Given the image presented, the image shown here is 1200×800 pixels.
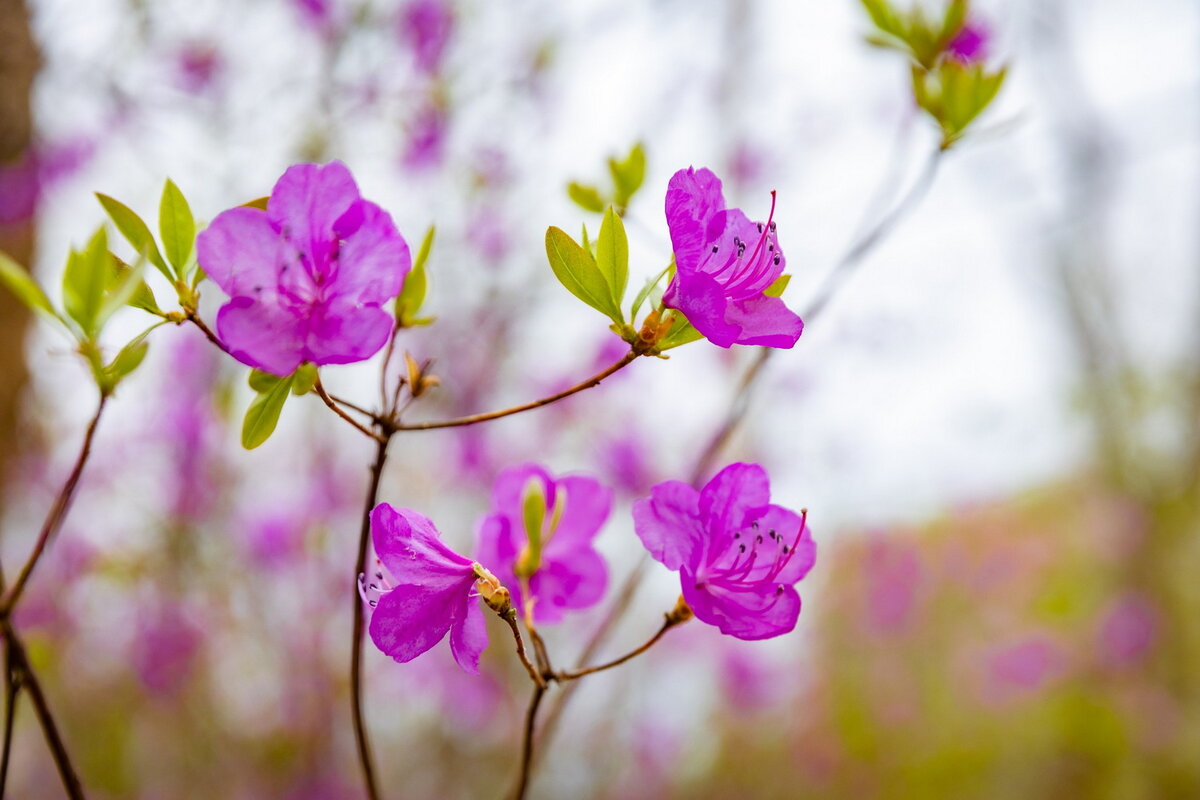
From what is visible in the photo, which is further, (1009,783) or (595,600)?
(1009,783)

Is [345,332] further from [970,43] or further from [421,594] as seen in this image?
[970,43]

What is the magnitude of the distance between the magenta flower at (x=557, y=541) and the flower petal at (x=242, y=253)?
10.3 inches

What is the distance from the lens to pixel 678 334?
22.0 inches

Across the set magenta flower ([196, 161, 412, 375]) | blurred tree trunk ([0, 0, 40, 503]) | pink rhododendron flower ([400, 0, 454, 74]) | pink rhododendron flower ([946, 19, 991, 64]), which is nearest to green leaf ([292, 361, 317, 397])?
magenta flower ([196, 161, 412, 375])

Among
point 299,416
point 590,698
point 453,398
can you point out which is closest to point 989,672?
point 590,698

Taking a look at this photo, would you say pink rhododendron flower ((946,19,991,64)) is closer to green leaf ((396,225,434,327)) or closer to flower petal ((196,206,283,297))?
green leaf ((396,225,434,327))

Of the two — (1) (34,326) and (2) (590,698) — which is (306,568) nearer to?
(1) (34,326)

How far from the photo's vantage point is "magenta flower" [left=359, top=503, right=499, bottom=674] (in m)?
0.53

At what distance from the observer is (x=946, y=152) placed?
2.79 feet

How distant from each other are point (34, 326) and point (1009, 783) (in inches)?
183

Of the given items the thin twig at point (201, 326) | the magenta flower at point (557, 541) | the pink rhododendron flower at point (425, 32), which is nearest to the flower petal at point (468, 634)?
the magenta flower at point (557, 541)

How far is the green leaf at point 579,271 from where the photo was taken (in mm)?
546

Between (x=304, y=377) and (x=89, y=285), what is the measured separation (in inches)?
5.6

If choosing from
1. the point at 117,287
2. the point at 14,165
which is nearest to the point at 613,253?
the point at 117,287
